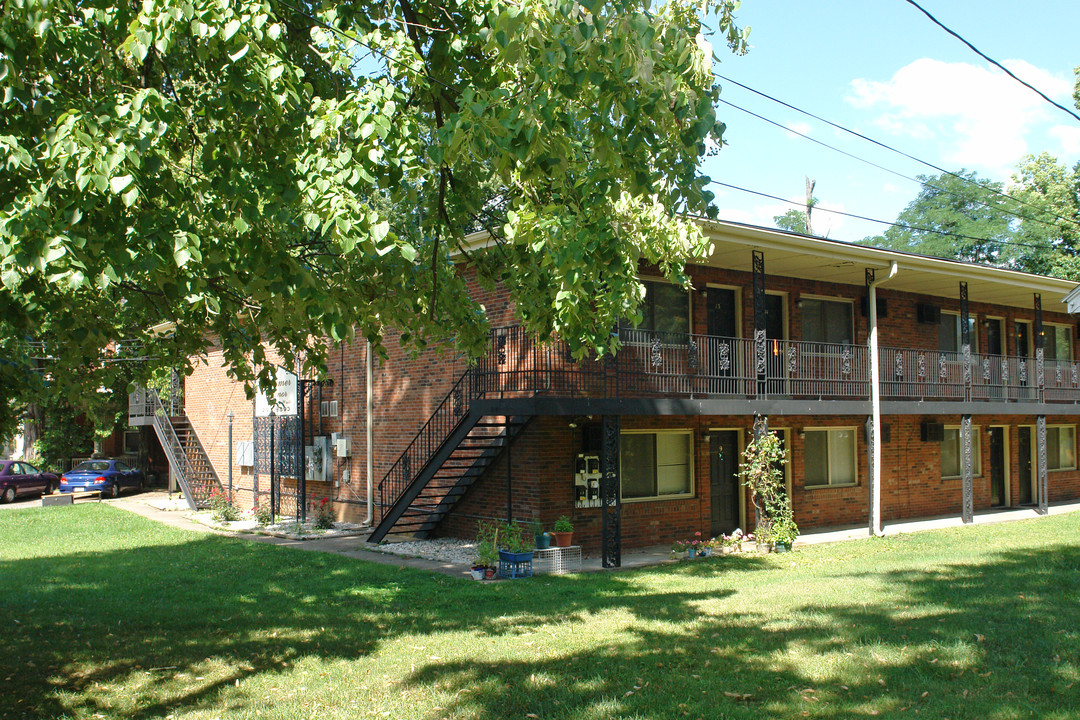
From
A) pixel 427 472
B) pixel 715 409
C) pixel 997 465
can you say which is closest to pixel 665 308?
pixel 715 409

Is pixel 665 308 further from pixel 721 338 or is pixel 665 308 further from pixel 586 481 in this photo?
pixel 586 481

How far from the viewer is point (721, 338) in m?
15.2

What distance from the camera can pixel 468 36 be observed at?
6.96 m

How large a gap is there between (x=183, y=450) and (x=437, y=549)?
13171 millimetres

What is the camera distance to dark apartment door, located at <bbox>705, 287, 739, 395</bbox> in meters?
15.4

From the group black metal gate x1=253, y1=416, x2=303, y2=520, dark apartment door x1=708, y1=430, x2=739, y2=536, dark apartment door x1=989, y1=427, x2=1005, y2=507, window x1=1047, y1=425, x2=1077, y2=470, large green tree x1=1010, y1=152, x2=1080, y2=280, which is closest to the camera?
dark apartment door x1=708, y1=430, x2=739, y2=536

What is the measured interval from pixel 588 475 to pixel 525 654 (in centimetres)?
721

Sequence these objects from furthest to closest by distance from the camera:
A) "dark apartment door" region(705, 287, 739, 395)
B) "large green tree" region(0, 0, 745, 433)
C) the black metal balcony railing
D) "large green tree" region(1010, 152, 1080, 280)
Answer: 1. "large green tree" region(1010, 152, 1080, 280)
2. "dark apartment door" region(705, 287, 739, 395)
3. the black metal balcony railing
4. "large green tree" region(0, 0, 745, 433)

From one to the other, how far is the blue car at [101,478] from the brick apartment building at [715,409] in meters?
8.16

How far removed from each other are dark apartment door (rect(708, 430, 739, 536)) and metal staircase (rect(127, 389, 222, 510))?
1404 centimetres

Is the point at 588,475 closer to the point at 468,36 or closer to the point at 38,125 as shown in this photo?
the point at 468,36

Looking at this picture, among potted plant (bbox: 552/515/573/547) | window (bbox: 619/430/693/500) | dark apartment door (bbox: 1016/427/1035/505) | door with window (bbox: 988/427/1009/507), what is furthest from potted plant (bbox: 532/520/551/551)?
dark apartment door (bbox: 1016/427/1035/505)

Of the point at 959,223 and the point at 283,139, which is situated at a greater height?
the point at 959,223

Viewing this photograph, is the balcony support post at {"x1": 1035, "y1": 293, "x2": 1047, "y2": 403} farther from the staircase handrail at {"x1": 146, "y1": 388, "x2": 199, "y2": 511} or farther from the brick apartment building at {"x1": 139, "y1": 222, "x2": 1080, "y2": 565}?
the staircase handrail at {"x1": 146, "y1": 388, "x2": 199, "y2": 511}
